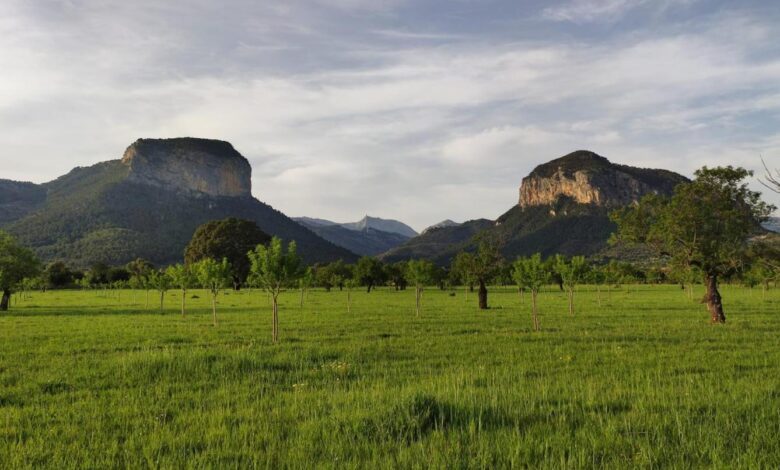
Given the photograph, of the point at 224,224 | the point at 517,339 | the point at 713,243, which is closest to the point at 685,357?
the point at 517,339

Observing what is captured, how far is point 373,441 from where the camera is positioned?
761cm

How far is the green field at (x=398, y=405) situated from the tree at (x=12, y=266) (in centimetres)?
3224

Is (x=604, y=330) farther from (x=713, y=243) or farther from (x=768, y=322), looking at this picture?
(x=768, y=322)

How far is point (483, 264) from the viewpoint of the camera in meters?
47.9

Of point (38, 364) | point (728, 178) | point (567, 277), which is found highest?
point (728, 178)

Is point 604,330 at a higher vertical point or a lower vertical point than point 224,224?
lower

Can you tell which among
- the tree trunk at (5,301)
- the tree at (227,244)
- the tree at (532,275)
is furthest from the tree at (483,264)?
the tree at (227,244)

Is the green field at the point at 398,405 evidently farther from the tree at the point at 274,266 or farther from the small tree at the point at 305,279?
the small tree at the point at 305,279

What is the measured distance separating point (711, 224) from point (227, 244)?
113 metres

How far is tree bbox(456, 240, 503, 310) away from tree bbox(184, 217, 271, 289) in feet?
258

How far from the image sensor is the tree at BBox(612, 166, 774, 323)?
2981 cm

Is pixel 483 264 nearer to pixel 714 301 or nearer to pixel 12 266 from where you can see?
pixel 714 301

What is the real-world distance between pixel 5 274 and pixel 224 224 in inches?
3440

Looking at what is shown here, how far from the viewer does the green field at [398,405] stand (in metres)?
6.97
